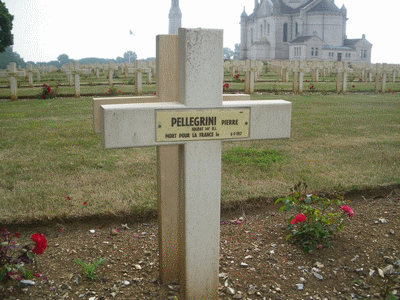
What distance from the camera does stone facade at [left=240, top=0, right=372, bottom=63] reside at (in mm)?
59094

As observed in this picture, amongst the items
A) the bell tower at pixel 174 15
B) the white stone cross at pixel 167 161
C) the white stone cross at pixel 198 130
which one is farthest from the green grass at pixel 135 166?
the bell tower at pixel 174 15

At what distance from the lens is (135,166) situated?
5449 millimetres

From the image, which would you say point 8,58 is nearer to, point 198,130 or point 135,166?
point 135,166

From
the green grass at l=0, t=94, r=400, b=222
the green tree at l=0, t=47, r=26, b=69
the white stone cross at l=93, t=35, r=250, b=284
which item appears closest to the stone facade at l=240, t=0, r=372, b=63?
the green tree at l=0, t=47, r=26, b=69

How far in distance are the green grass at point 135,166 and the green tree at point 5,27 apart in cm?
1761

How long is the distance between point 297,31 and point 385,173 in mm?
62982

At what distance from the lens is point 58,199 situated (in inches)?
167

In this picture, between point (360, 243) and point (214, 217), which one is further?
point (360, 243)

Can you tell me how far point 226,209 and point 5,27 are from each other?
79.2 feet

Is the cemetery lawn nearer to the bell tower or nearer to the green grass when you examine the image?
the green grass

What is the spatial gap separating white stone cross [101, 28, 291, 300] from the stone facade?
58333 mm

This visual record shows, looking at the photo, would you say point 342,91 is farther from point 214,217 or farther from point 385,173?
point 214,217

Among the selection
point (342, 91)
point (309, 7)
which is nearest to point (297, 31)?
point (309, 7)

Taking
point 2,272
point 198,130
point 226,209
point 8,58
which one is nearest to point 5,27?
point 226,209
